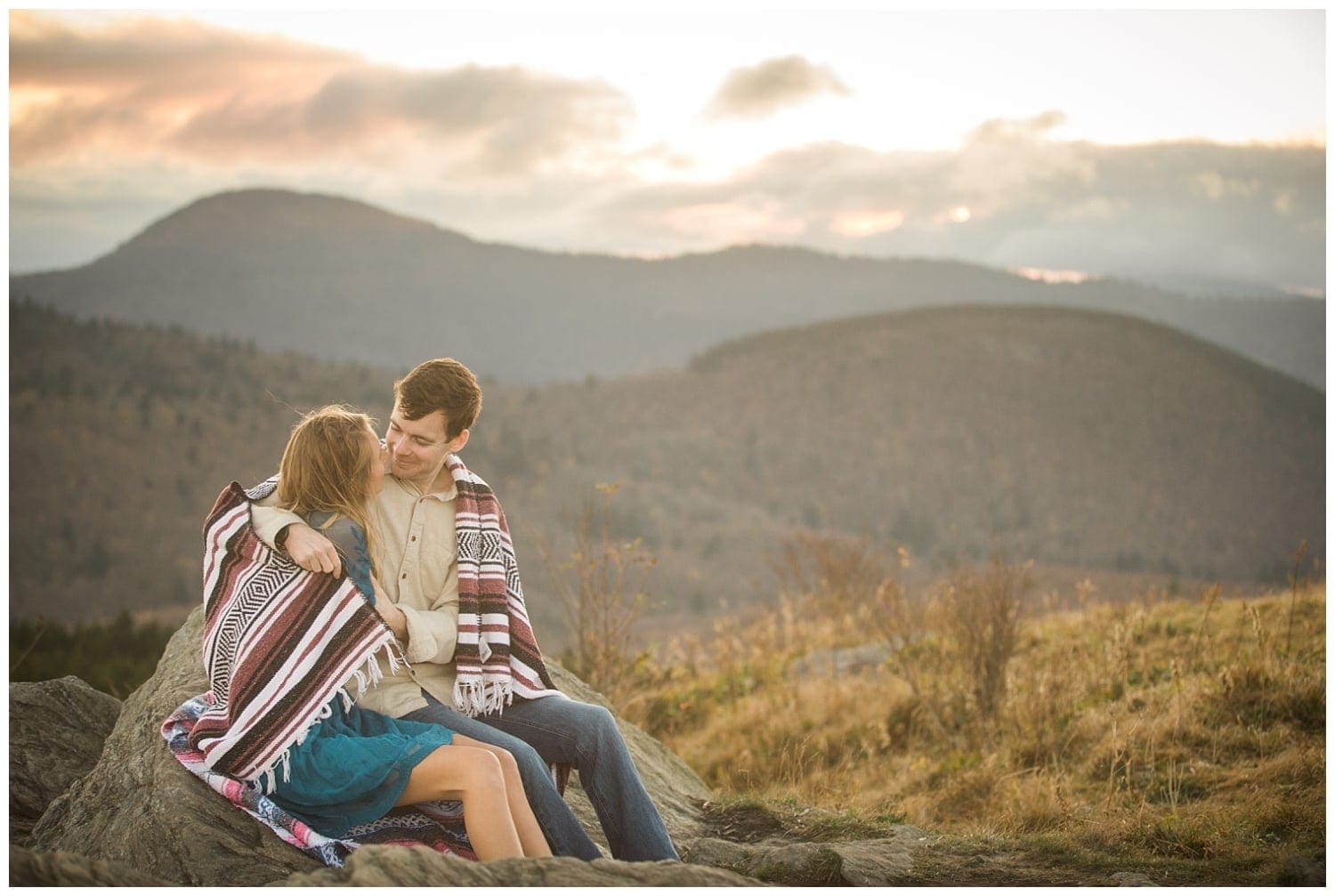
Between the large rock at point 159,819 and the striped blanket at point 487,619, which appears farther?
the striped blanket at point 487,619

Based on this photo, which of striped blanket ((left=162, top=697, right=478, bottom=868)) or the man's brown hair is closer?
striped blanket ((left=162, top=697, right=478, bottom=868))

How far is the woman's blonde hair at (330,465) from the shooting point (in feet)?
9.83

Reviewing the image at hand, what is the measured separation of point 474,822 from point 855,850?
1.49m

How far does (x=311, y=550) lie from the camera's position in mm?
2896

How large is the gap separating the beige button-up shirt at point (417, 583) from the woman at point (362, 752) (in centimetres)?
9

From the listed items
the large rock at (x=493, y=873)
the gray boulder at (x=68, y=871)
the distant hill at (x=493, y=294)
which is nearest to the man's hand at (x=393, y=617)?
the large rock at (x=493, y=873)

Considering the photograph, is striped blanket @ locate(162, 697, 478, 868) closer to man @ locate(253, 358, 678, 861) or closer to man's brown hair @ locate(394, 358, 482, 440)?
man @ locate(253, 358, 678, 861)

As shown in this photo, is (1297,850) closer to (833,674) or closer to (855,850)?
(855,850)

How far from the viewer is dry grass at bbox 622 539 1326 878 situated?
437cm

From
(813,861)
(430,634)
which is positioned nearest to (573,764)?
(430,634)

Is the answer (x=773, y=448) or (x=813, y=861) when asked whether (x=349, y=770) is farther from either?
(x=773, y=448)

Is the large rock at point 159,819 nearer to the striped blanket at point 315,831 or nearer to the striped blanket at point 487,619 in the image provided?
the striped blanket at point 315,831

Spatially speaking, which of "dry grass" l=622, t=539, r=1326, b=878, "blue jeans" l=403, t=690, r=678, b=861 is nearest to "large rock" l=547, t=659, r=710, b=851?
"dry grass" l=622, t=539, r=1326, b=878

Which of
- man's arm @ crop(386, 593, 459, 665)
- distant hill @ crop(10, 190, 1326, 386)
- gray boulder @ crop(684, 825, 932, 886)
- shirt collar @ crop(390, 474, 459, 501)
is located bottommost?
gray boulder @ crop(684, 825, 932, 886)
